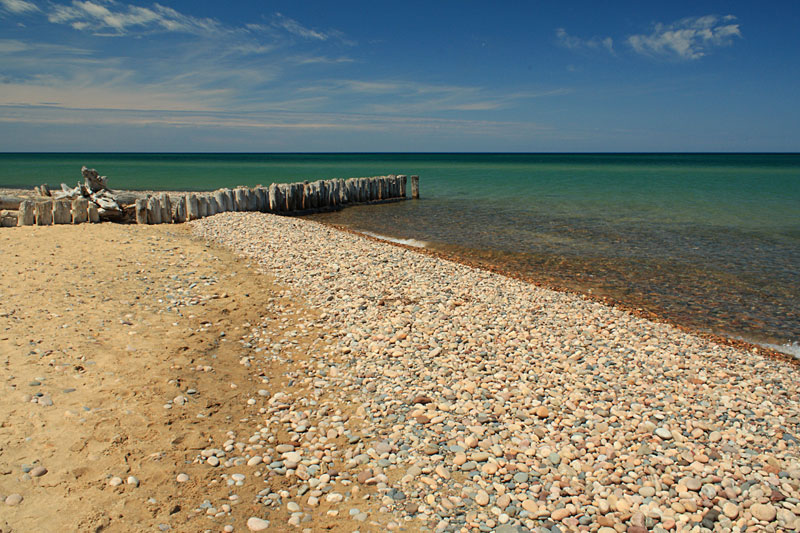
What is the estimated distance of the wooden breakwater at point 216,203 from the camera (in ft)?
47.9

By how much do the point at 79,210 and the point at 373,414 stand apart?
1340 centimetres

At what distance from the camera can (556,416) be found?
5.65 meters

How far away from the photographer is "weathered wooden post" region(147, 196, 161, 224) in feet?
54.6

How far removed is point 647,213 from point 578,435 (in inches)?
875

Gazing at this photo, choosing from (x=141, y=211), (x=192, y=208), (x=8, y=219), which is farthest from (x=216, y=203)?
(x=8, y=219)

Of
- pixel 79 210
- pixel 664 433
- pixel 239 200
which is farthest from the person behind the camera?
pixel 239 200

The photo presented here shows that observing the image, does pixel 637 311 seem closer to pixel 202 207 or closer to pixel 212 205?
pixel 202 207

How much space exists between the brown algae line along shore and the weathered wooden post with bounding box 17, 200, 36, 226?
9953 millimetres

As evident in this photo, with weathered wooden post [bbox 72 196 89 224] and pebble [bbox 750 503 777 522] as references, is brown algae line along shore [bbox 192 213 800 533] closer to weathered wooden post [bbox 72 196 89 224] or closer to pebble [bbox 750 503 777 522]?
pebble [bbox 750 503 777 522]

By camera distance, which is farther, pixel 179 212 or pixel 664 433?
pixel 179 212

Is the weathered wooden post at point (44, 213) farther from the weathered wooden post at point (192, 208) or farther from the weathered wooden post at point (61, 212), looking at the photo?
the weathered wooden post at point (192, 208)

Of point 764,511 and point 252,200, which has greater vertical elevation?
point 252,200

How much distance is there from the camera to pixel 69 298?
27.5 ft

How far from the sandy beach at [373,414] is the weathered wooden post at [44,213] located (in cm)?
546
